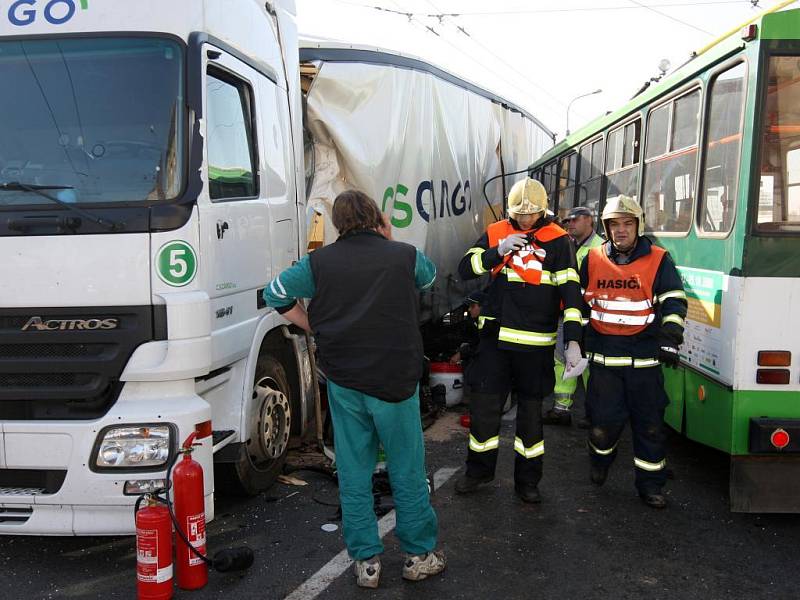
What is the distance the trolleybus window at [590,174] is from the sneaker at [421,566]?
494cm

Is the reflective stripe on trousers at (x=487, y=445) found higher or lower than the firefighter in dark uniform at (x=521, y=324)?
lower

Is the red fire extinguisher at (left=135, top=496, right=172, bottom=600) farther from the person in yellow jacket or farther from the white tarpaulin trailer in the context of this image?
the person in yellow jacket

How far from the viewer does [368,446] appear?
3564mm

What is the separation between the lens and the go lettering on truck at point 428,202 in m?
6.92

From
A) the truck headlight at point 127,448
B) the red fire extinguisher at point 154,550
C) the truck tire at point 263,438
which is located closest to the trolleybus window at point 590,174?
the truck tire at point 263,438

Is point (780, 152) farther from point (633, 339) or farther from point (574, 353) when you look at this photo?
point (574, 353)

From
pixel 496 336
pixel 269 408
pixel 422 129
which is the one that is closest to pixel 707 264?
pixel 496 336

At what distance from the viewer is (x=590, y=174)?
8.14 metres

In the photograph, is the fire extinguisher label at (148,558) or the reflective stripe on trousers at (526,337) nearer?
the fire extinguisher label at (148,558)

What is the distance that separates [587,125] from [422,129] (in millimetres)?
2292

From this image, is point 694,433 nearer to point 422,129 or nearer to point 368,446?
point 368,446

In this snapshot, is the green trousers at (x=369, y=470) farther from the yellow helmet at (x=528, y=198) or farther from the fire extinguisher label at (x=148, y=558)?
the yellow helmet at (x=528, y=198)

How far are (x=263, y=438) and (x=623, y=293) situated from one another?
2.50 meters

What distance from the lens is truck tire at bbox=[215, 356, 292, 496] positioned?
4.46 m
